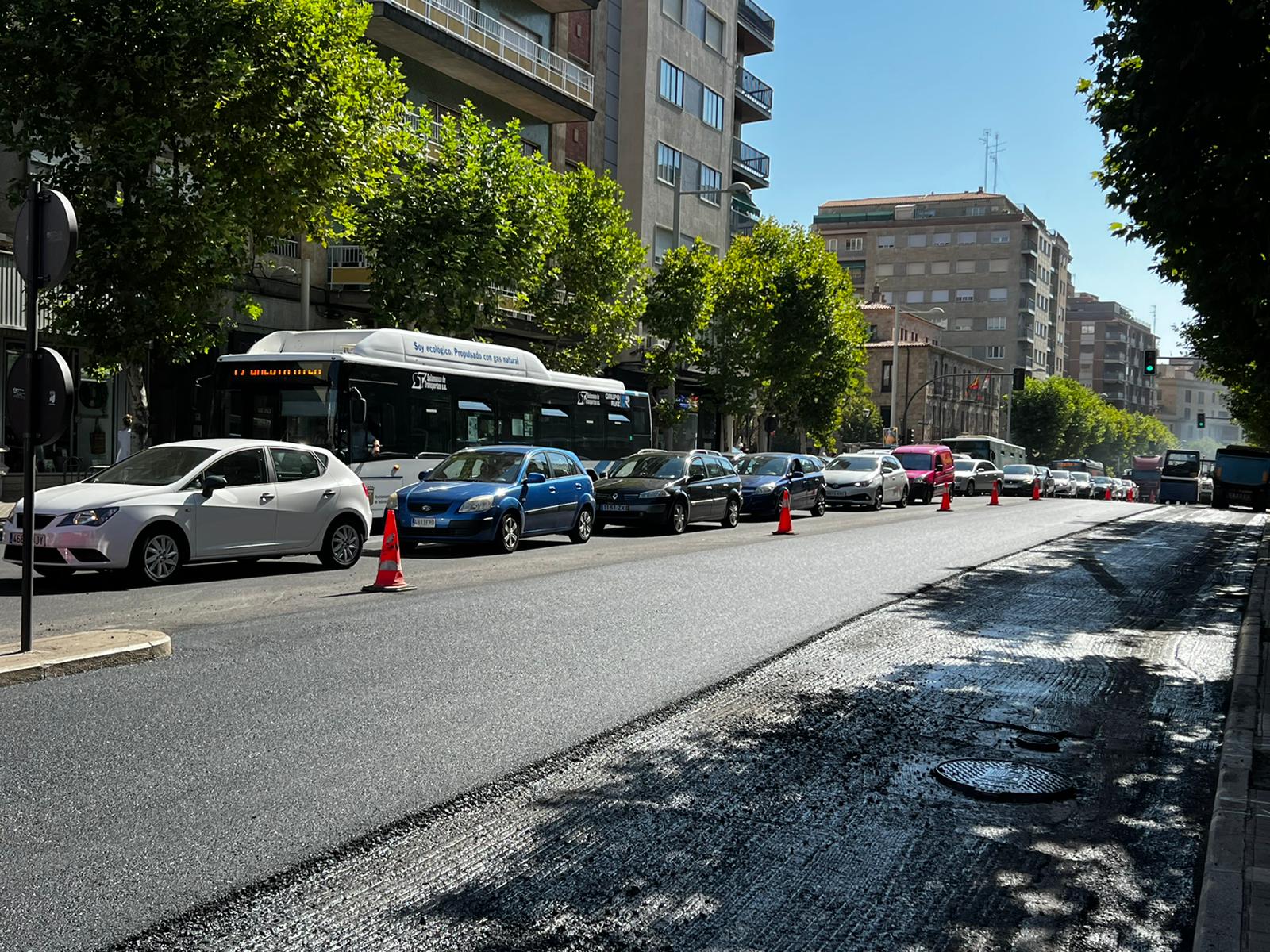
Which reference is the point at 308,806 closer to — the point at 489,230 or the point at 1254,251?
the point at 1254,251

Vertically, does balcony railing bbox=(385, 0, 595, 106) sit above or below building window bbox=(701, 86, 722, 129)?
below

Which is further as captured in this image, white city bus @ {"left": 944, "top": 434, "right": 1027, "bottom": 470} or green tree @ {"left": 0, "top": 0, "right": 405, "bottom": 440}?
white city bus @ {"left": 944, "top": 434, "right": 1027, "bottom": 470}

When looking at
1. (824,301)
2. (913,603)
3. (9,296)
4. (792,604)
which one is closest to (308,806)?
(792,604)

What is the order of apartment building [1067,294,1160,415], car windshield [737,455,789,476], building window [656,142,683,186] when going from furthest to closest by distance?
apartment building [1067,294,1160,415] < building window [656,142,683,186] < car windshield [737,455,789,476]

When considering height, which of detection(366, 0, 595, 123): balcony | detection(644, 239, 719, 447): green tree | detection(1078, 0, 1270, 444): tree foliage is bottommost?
detection(1078, 0, 1270, 444): tree foliage

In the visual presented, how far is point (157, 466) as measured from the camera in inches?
469

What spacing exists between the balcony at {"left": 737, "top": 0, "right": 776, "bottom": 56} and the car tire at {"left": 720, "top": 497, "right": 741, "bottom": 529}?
3424 centimetres

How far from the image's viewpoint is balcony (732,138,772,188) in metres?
51.6

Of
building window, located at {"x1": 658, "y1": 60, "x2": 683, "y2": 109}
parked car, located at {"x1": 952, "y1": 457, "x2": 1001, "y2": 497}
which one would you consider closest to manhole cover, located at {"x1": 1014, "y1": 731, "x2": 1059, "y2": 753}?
parked car, located at {"x1": 952, "y1": 457, "x2": 1001, "y2": 497}

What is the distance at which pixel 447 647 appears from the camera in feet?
26.8

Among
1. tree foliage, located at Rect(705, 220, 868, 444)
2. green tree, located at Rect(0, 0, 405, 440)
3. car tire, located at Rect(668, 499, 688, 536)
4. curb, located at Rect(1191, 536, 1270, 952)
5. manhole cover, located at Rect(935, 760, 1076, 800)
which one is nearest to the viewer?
curb, located at Rect(1191, 536, 1270, 952)

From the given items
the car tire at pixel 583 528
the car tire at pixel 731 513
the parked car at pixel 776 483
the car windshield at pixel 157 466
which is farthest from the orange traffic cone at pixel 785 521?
the car windshield at pixel 157 466

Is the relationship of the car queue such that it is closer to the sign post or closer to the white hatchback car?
the white hatchback car

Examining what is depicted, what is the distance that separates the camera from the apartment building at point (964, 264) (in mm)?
112062
